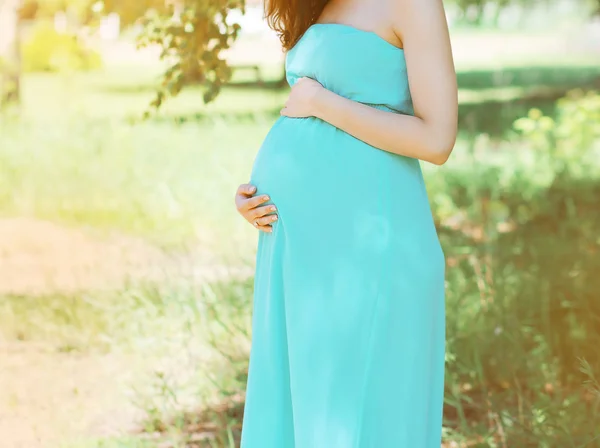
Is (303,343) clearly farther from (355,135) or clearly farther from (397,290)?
(355,135)

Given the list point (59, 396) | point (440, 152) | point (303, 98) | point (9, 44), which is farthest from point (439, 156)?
point (9, 44)

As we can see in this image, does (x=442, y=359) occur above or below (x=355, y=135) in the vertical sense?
below

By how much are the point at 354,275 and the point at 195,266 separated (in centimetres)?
382

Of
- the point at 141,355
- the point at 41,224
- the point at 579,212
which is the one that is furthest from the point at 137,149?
the point at 141,355

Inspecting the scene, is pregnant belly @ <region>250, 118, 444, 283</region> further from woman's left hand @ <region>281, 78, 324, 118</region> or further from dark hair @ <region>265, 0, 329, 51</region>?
dark hair @ <region>265, 0, 329, 51</region>

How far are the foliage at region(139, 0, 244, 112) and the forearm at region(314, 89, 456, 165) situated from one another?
1.34 metres

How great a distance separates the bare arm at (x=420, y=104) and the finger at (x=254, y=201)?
9.8 inches

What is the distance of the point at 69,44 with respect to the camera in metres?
19.4

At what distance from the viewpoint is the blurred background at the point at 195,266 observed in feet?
12.2

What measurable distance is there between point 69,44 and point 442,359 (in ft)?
59.2

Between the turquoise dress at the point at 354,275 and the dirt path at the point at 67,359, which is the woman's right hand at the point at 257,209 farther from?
the dirt path at the point at 67,359

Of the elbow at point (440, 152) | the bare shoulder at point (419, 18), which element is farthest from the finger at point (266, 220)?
the bare shoulder at point (419, 18)

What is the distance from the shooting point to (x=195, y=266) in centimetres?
597

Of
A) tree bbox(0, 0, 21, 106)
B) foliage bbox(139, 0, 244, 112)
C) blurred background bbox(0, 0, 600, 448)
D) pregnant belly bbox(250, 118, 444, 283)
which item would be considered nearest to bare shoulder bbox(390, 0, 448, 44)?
pregnant belly bbox(250, 118, 444, 283)
